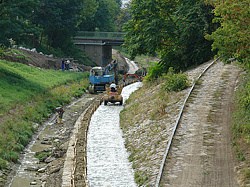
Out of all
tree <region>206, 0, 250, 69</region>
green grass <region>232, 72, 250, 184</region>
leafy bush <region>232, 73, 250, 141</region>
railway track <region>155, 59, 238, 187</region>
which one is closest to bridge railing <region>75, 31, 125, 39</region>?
railway track <region>155, 59, 238, 187</region>

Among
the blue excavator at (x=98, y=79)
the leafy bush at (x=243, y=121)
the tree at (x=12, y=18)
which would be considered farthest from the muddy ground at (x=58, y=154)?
the tree at (x=12, y=18)

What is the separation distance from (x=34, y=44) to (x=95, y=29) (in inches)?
1469

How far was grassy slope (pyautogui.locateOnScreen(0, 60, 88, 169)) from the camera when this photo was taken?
20.6m

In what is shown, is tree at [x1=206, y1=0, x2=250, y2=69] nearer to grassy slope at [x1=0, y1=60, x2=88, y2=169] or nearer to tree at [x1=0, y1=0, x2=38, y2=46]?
grassy slope at [x1=0, y1=60, x2=88, y2=169]

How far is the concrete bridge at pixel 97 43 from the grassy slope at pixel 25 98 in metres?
21.6

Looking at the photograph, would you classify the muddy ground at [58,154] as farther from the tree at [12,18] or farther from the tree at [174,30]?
the tree at [174,30]

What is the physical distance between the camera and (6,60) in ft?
135

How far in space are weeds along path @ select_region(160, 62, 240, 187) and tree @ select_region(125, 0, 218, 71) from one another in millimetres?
9190

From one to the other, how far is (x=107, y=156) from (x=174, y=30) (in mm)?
19012

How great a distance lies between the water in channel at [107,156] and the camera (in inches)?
570

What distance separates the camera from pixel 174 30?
33062 millimetres

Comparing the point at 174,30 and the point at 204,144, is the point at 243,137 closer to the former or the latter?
the point at 204,144

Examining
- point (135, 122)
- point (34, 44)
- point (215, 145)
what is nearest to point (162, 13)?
point (135, 122)

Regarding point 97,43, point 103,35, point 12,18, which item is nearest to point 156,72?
point 12,18
